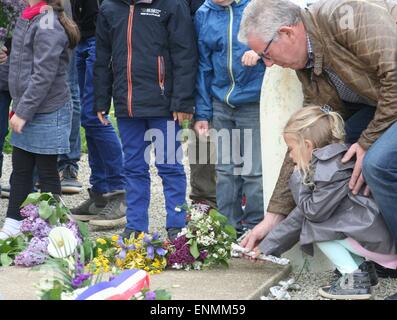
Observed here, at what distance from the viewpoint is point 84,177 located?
824 cm

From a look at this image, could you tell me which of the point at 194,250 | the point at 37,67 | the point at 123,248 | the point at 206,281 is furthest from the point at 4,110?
the point at 206,281

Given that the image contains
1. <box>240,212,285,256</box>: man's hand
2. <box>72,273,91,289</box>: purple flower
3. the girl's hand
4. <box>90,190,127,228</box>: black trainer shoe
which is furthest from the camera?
<box>90,190,127,228</box>: black trainer shoe

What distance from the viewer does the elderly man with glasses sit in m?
4.51

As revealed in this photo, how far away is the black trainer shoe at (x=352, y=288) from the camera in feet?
15.3

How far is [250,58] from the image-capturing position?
5.43 metres

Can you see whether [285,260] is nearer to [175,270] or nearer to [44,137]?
[175,270]

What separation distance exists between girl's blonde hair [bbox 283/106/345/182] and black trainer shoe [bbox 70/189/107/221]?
2.17 metres

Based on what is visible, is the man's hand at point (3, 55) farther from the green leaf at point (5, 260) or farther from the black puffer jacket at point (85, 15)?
the green leaf at point (5, 260)

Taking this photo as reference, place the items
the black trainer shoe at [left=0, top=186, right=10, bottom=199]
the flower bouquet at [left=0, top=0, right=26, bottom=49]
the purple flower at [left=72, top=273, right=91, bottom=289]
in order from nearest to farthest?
the purple flower at [left=72, top=273, right=91, bottom=289], the flower bouquet at [left=0, top=0, right=26, bottom=49], the black trainer shoe at [left=0, top=186, right=10, bottom=199]

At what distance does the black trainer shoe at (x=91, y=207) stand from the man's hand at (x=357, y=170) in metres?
2.46

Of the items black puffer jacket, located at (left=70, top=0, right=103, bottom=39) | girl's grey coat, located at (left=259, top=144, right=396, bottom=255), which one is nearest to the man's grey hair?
girl's grey coat, located at (left=259, top=144, right=396, bottom=255)

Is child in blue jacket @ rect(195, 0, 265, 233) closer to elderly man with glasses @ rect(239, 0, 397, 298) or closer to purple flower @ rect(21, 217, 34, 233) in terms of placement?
elderly man with glasses @ rect(239, 0, 397, 298)
